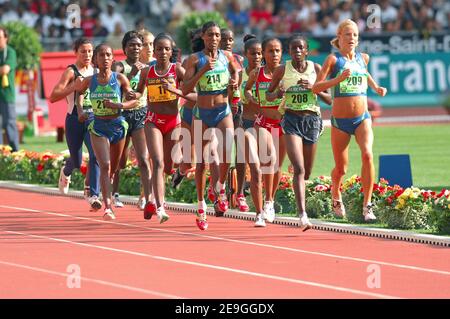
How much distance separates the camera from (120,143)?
15672 mm

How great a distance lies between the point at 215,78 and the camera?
1491 cm

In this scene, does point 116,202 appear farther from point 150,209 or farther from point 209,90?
point 209,90

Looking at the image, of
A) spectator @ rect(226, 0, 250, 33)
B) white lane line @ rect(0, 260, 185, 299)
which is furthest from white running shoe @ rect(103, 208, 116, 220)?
spectator @ rect(226, 0, 250, 33)

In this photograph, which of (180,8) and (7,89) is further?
(180,8)

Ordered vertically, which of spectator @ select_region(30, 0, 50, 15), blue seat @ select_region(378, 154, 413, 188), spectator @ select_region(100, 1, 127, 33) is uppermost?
spectator @ select_region(30, 0, 50, 15)

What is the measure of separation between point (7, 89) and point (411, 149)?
692cm

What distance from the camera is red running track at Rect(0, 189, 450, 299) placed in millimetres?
11031

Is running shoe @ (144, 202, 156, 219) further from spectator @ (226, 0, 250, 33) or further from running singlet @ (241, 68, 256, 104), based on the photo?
spectator @ (226, 0, 250, 33)

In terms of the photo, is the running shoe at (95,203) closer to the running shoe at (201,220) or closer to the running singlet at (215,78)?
the running shoe at (201,220)

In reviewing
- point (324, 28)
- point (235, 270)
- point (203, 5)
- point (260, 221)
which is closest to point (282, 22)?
point (324, 28)

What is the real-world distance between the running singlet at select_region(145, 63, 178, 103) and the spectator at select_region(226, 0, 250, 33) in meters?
20.2

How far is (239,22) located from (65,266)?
78.3 ft

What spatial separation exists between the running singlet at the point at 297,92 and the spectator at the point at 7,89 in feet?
27.9
